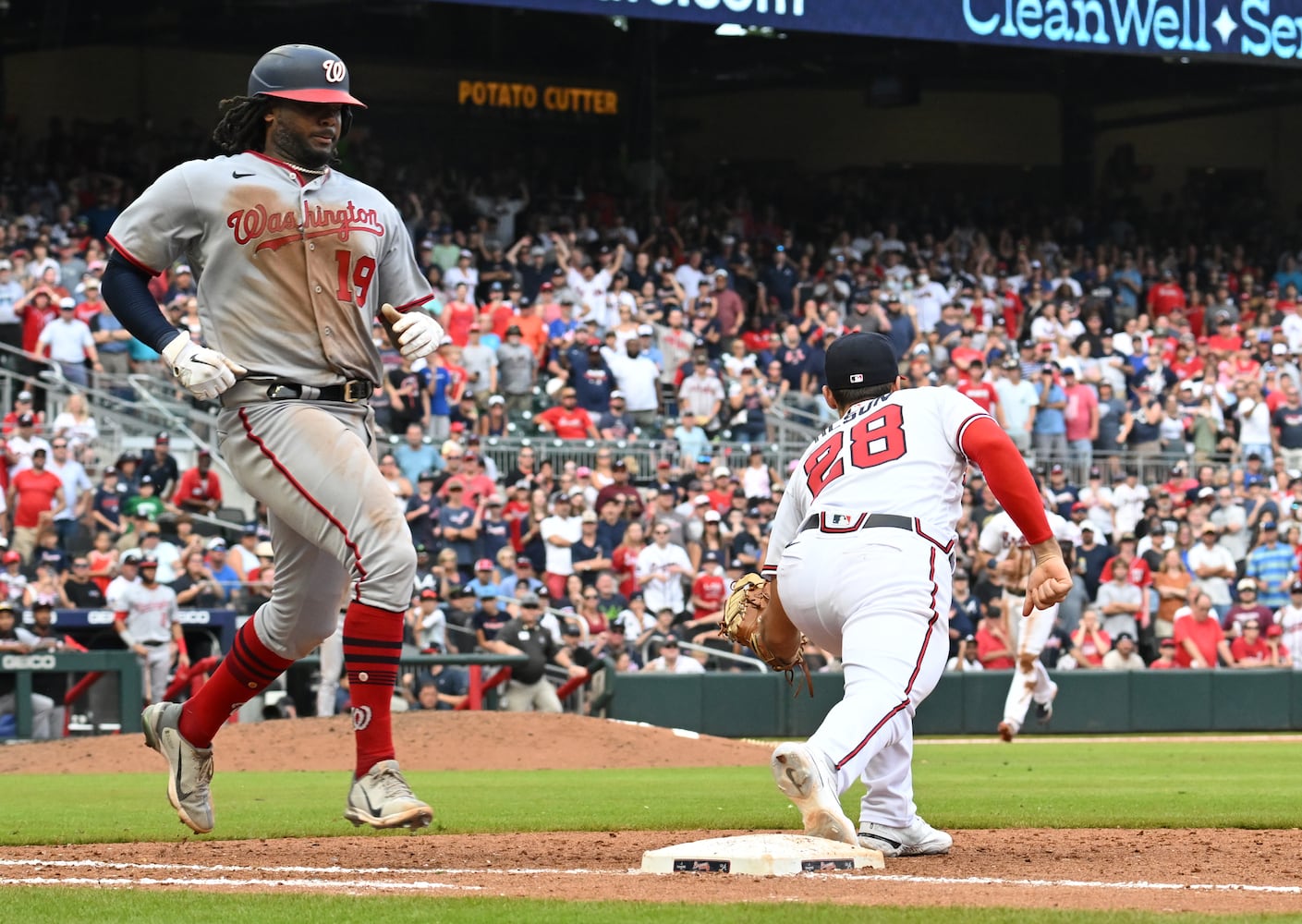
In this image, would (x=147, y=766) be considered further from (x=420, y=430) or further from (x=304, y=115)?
(x=304, y=115)

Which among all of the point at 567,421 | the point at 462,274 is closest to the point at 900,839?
the point at 567,421

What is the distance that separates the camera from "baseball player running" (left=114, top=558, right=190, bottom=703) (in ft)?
49.5

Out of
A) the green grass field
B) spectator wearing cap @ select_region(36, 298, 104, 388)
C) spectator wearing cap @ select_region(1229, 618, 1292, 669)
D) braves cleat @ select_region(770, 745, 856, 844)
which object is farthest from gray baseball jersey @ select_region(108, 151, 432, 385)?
spectator wearing cap @ select_region(1229, 618, 1292, 669)

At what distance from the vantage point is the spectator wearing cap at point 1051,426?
22.0 m

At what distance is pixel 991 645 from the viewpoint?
19.0 metres

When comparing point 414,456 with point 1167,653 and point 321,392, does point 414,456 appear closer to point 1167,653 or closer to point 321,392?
point 1167,653

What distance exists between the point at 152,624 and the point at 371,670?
32.6 feet

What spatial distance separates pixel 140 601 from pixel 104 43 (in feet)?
49.4

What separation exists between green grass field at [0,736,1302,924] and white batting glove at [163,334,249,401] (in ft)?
4.85

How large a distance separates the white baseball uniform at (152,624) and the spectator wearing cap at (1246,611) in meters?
10.9

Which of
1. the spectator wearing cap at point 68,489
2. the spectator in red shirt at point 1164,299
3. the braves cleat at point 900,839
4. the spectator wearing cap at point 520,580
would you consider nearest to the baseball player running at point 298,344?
the braves cleat at point 900,839

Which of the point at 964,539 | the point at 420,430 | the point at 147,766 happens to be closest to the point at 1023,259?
the point at 964,539

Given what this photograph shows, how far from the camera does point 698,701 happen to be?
17266 mm

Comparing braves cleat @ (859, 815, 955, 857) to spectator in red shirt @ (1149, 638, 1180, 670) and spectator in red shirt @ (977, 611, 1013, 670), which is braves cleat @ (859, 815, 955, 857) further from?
spectator in red shirt @ (1149, 638, 1180, 670)
